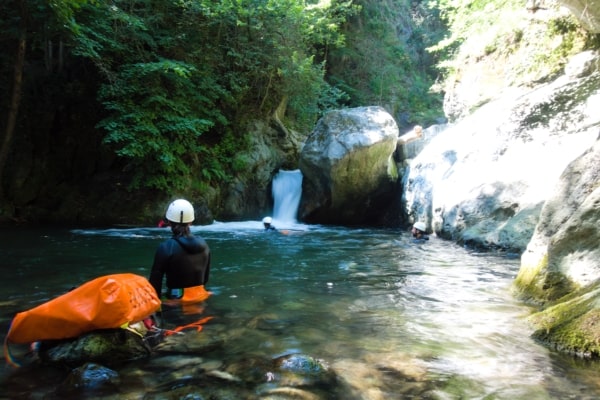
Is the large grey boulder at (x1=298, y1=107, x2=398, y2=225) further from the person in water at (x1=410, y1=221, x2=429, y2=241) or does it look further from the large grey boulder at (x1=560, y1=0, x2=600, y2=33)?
the large grey boulder at (x1=560, y1=0, x2=600, y2=33)

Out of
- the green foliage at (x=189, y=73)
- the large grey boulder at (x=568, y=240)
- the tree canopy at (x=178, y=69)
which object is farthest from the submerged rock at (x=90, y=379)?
the green foliage at (x=189, y=73)

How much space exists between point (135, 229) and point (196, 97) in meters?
4.64

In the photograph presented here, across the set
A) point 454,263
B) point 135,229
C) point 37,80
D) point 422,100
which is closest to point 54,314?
point 454,263

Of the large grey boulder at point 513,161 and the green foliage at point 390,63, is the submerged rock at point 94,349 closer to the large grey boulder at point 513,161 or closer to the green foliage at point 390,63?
the large grey boulder at point 513,161

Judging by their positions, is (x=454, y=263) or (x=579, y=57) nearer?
(x=454, y=263)

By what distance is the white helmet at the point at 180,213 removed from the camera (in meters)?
4.75

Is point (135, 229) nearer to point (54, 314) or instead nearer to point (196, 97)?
point (196, 97)

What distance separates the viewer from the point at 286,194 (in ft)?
54.9

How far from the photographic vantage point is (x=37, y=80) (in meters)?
14.1

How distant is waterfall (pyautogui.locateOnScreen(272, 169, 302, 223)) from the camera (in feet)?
53.4

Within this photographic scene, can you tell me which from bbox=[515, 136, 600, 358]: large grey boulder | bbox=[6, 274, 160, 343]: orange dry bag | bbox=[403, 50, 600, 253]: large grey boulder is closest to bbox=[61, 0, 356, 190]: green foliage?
bbox=[403, 50, 600, 253]: large grey boulder

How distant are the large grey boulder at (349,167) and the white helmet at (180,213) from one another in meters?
9.95

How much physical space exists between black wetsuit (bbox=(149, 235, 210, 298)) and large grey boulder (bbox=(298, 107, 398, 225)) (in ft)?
32.1

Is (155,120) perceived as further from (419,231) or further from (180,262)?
(180,262)
